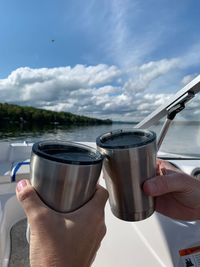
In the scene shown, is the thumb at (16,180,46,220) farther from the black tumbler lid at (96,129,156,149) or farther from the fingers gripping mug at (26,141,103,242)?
the black tumbler lid at (96,129,156,149)

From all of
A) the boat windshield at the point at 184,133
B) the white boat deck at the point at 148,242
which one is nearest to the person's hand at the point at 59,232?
the white boat deck at the point at 148,242

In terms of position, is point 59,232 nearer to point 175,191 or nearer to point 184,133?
point 175,191

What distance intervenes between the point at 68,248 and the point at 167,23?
1725 millimetres

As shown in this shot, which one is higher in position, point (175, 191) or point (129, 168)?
point (129, 168)

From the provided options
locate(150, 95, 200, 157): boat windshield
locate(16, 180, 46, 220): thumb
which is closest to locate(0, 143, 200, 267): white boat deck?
locate(150, 95, 200, 157): boat windshield

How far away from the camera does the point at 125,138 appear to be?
68 cm

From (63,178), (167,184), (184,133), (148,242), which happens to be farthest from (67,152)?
(184,133)

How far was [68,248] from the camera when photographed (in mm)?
518

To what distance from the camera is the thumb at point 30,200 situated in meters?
Result: 0.53

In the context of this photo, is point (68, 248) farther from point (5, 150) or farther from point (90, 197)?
point (5, 150)

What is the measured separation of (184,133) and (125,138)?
114cm

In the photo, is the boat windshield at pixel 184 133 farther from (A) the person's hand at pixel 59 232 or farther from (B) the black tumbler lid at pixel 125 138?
(A) the person's hand at pixel 59 232

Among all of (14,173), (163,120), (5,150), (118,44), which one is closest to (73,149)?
(163,120)

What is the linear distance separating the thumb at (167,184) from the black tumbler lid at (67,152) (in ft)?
0.53
